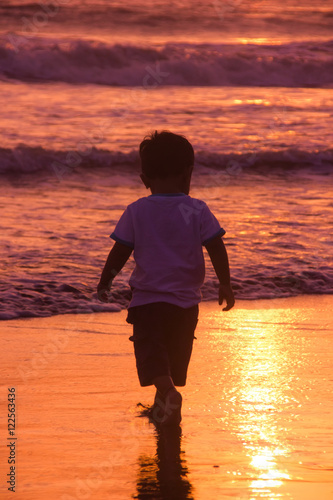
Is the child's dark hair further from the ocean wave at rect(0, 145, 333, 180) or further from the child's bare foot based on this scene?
the ocean wave at rect(0, 145, 333, 180)

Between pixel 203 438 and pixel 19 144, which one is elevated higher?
pixel 203 438

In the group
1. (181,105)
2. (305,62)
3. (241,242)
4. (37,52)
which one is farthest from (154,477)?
(305,62)

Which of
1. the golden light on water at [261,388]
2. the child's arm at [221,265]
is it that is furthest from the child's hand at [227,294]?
the golden light on water at [261,388]

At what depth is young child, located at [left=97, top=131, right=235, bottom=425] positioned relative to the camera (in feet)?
11.7

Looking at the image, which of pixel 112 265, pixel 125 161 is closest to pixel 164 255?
pixel 112 265

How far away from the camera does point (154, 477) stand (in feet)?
9.76

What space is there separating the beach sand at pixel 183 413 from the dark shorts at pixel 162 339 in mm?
242

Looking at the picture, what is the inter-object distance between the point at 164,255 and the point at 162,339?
14.2 inches

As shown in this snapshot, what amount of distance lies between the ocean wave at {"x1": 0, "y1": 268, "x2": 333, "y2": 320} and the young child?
2.22 m

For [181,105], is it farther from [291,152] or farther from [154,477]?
[154,477]

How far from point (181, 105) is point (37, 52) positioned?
199 inches

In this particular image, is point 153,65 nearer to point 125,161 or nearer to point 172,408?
point 125,161

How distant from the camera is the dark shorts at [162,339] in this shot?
3504mm

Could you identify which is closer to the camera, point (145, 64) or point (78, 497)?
point (78, 497)
